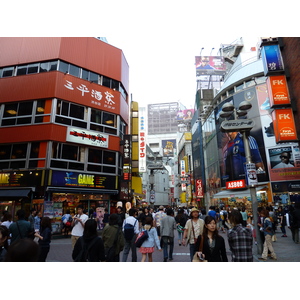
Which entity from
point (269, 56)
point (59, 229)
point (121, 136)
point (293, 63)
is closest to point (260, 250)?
point (293, 63)

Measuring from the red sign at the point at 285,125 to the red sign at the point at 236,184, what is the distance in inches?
630

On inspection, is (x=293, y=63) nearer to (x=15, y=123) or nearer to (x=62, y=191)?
(x=62, y=191)

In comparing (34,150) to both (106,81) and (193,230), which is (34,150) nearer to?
(106,81)

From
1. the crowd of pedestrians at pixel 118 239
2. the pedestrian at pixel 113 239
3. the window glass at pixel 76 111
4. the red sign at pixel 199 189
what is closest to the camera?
the crowd of pedestrians at pixel 118 239

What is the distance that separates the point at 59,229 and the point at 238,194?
1905 cm

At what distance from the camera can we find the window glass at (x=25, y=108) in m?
19.0

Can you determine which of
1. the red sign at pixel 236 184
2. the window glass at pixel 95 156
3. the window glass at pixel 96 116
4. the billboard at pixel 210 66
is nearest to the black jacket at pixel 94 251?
the window glass at pixel 95 156

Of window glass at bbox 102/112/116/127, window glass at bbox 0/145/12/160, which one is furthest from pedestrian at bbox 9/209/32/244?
window glass at bbox 102/112/116/127

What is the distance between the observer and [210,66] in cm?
5528

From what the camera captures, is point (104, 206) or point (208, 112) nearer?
point (104, 206)

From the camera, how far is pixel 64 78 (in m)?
19.6

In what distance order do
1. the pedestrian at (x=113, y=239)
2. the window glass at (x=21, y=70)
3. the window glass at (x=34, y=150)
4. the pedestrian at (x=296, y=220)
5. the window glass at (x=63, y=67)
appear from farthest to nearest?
1. the window glass at (x=21, y=70)
2. the window glass at (x=63, y=67)
3. the window glass at (x=34, y=150)
4. the pedestrian at (x=296, y=220)
5. the pedestrian at (x=113, y=239)

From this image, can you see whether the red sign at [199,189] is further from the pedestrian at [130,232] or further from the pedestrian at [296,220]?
the pedestrian at [130,232]

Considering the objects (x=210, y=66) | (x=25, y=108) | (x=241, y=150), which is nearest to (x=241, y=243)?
(x=25, y=108)
